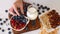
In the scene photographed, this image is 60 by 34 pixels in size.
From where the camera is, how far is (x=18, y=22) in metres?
1.14

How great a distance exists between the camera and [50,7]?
1.26 meters

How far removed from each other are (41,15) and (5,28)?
0.69 feet

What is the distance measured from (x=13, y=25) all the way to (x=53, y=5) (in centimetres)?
29

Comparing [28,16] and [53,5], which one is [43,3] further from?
[28,16]

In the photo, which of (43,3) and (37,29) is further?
(43,3)

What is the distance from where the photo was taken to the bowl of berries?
1.14 m

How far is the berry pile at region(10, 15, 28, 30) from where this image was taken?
3.73 ft

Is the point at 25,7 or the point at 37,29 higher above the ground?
the point at 25,7

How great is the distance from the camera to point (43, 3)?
129cm

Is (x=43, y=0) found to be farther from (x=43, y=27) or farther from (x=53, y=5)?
(x=43, y=27)

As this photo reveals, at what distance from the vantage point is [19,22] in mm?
1145

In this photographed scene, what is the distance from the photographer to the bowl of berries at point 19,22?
1137 mm

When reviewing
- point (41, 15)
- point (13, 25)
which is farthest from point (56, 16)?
point (13, 25)

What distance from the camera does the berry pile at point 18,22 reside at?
114cm
